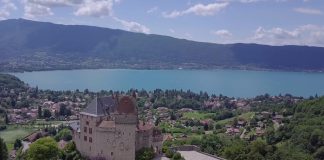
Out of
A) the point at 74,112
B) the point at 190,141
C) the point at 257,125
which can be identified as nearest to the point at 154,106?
the point at 74,112

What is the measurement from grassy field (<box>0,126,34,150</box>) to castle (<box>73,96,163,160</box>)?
24620mm

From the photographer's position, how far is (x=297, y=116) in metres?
63.1

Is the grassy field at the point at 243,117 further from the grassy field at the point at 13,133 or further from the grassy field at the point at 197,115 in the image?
the grassy field at the point at 13,133

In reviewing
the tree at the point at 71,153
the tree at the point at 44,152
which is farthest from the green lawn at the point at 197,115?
the tree at the point at 44,152

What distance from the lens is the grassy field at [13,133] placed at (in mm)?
55794

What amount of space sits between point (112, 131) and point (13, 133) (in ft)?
113

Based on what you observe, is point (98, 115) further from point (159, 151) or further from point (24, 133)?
point (24, 133)

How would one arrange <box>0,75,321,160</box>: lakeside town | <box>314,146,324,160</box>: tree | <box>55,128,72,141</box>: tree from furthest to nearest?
1. <box>314,146,324,160</box>: tree
2. <box>55,128,72,141</box>: tree
3. <box>0,75,321,160</box>: lakeside town

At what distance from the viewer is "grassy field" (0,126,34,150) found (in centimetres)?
5579

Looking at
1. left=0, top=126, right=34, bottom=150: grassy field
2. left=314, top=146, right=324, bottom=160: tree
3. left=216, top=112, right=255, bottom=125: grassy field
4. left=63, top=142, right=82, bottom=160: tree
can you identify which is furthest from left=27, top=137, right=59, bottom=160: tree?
left=216, top=112, right=255, bottom=125: grassy field

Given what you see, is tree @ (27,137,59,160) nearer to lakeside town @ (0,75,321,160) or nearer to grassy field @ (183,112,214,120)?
lakeside town @ (0,75,321,160)

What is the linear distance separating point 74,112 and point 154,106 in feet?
57.1

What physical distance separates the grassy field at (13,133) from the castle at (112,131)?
80.8ft

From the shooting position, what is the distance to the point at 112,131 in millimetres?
29766
